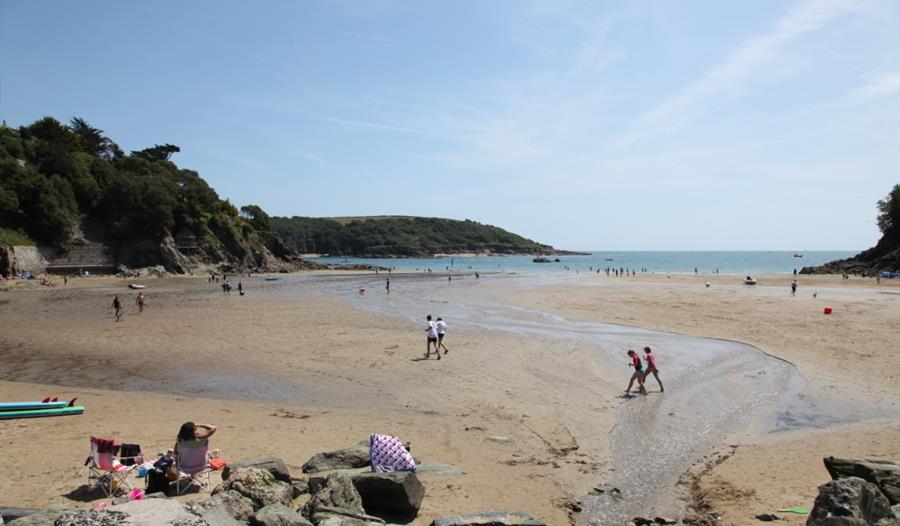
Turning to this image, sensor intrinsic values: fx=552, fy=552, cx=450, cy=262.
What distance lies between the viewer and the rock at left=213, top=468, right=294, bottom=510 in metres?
7.36

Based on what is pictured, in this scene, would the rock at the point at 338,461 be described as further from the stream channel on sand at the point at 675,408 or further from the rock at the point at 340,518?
the stream channel on sand at the point at 675,408

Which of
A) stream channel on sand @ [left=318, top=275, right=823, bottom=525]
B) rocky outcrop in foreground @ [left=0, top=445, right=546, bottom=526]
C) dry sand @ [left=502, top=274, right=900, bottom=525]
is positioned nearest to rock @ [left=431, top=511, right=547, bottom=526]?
rocky outcrop in foreground @ [left=0, top=445, right=546, bottom=526]

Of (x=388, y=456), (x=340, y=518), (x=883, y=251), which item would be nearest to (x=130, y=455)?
(x=388, y=456)

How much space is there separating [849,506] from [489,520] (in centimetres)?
416

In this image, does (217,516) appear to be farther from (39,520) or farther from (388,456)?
(388,456)

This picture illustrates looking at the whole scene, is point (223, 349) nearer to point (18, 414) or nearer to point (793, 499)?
point (18, 414)

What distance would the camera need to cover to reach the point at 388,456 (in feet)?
28.8

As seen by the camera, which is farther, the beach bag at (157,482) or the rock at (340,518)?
the beach bag at (157,482)

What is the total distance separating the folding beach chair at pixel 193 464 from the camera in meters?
8.34

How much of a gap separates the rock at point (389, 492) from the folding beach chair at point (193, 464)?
8.19ft

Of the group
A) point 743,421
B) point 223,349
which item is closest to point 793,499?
point 743,421

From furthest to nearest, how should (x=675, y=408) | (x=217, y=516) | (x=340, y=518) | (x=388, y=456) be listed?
(x=675, y=408) < (x=388, y=456) < (x=340, y=518) < (x=217, y=516)

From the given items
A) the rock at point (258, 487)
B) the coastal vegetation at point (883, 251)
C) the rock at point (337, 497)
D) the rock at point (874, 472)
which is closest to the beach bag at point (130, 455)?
the rock at point (258, 487)

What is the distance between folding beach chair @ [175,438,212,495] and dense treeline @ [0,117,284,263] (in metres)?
74.0
